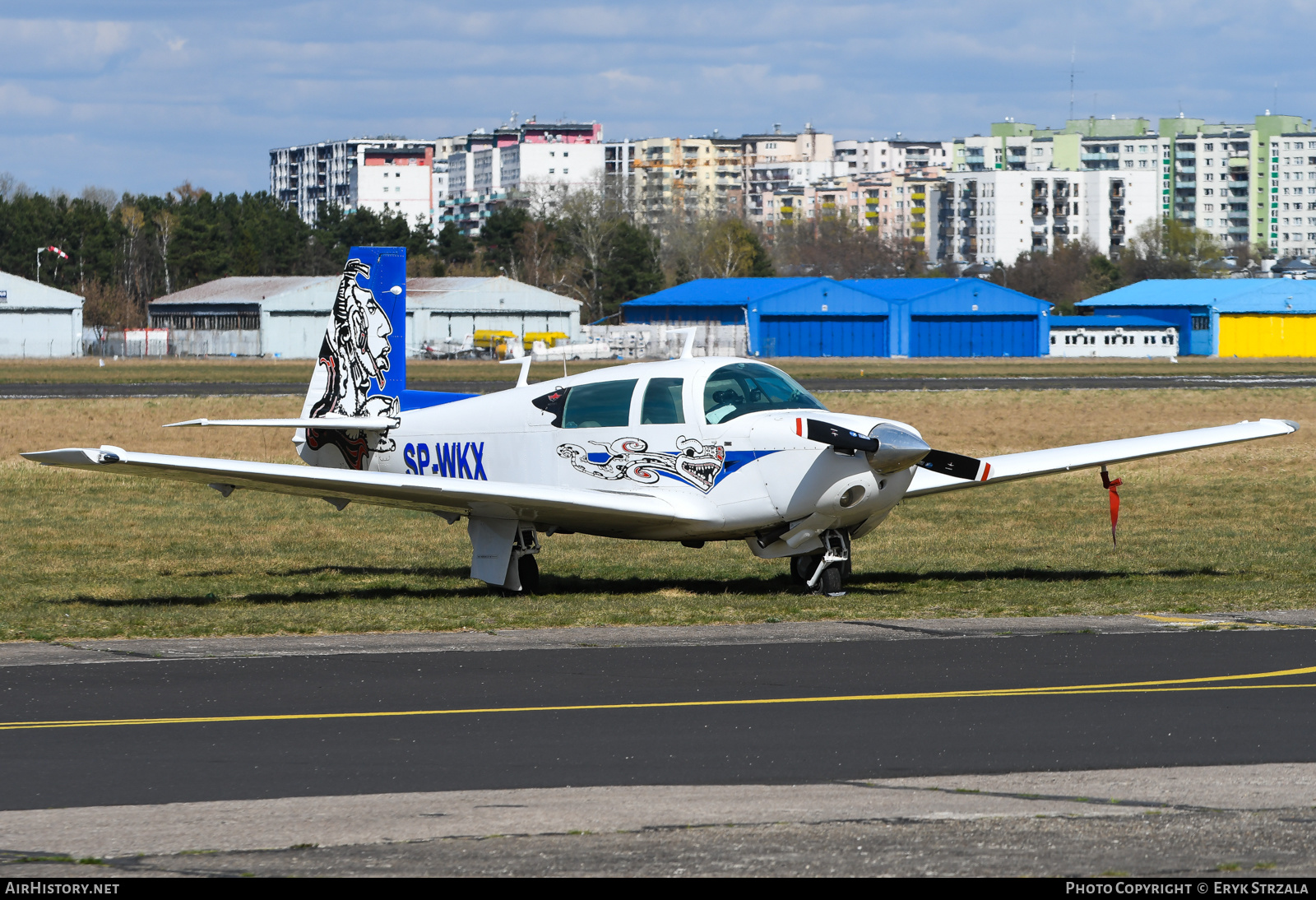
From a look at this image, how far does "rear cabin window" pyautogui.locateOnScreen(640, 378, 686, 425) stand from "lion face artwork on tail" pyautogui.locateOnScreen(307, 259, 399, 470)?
3196 millimetres

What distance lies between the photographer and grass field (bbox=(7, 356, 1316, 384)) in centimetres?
7306

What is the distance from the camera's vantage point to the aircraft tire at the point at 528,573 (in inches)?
625

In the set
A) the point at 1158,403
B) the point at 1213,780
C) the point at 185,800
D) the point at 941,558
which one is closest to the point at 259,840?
the point at 185,800

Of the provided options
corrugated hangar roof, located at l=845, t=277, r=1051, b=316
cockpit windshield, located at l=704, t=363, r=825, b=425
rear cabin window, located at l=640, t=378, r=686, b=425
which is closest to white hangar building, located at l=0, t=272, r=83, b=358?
corrugated hangar roof, located at l=845, t=277, r=1051, b=316

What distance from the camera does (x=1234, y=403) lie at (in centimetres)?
5000

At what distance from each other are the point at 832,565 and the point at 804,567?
0.69m

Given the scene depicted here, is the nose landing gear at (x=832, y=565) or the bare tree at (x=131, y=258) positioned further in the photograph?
the bare tree at (x=131, y=258)

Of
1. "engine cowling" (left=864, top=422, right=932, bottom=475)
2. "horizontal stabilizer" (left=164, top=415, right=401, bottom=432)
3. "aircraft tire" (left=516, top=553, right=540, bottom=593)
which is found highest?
"horizontal stabilizer" (left=164, top=415, right=401, bottom=432)

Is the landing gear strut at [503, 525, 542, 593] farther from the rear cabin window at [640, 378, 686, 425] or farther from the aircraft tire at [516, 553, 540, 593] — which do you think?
the rear cabin window at [640, 378, 686, 425]

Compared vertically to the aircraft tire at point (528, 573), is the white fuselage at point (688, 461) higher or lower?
higher

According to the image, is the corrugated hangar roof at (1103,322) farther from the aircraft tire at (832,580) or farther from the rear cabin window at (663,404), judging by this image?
the rear cabin window at (663,404)

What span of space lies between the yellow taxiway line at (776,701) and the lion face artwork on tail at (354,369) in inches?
285

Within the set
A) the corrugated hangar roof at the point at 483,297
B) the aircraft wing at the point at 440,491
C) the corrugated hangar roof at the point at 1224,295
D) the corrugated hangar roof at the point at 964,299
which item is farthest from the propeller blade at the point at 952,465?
the corrugated hangar roof at the point at 1224,295

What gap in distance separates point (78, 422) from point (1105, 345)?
8360cm
